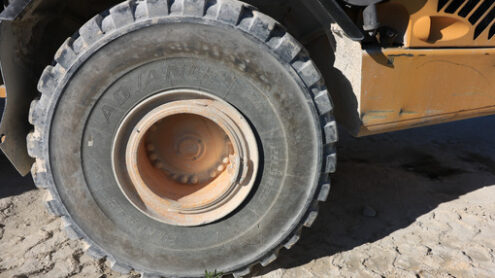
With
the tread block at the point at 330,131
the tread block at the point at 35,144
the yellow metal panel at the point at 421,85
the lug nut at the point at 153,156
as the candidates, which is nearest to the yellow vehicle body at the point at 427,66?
the yellow metal panel at the point at 421,85

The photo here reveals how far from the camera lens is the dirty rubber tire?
197 cm

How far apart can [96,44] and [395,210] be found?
2.25m

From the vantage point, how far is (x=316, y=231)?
2.79 m

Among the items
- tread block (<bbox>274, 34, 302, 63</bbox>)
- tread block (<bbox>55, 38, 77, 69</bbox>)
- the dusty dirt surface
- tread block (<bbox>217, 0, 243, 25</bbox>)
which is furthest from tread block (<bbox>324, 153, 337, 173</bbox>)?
tread block (<bbox>55, 38, 77, 69</bbox>)

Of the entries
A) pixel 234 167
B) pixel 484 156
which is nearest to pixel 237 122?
pixel 234 167

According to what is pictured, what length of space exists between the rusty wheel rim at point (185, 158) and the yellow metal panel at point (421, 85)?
69 cm

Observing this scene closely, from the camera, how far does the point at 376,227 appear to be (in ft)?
9.32

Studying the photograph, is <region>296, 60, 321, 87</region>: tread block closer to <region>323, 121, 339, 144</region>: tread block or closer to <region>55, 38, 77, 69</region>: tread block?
<region>323, 121, 339, 144</region>: tread block

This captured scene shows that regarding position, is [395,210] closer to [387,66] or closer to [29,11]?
[387,66]

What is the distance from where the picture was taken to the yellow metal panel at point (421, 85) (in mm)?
2199

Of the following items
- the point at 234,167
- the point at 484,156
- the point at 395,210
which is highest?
the point at 234,167

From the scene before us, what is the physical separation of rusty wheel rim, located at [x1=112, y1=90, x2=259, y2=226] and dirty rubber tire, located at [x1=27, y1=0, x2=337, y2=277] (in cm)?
6

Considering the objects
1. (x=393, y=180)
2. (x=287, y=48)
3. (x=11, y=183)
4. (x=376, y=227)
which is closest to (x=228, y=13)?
(x=287, y=48)

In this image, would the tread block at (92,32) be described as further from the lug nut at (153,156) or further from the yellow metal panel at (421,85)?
the yellow metal panel at (421,85)
